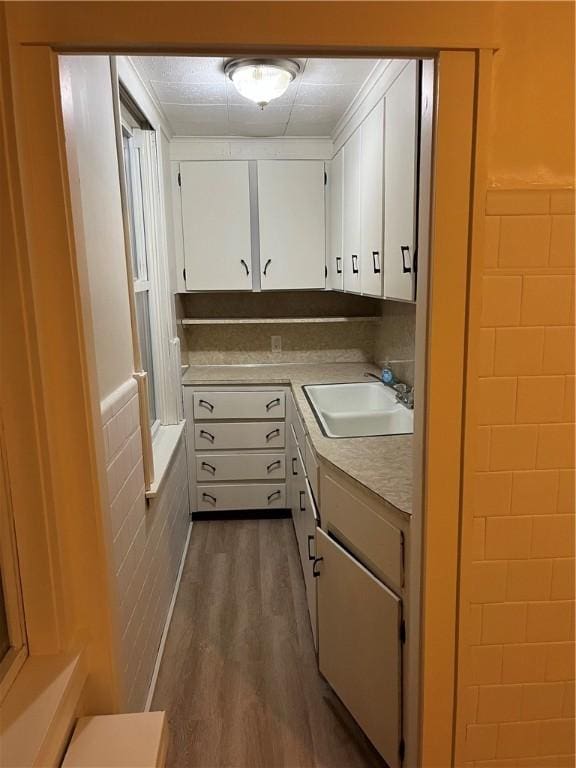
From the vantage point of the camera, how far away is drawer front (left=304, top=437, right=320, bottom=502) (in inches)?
78.9

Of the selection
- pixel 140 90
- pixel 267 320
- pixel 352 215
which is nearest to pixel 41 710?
pixel 140 90

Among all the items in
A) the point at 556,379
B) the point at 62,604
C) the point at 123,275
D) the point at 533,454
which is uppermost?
the point at 123,275

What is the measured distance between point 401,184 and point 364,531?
1194 mm

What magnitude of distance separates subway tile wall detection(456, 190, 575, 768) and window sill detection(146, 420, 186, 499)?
125 cm

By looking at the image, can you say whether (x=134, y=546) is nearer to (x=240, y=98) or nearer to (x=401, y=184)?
(x=401, y=184)

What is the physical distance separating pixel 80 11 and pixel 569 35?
3.19ft

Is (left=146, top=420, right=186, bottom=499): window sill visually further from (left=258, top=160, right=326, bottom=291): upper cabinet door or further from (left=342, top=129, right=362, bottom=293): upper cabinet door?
(left=342, top=129, right=362, bottom=293): upper cabinet door

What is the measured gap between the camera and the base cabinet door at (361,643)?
1509mm

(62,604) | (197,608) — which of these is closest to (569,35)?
(62,604)

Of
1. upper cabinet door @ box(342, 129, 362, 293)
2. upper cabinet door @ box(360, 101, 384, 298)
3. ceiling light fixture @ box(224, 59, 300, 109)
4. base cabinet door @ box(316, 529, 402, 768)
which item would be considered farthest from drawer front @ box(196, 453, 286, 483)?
ceiling light fixture @ box(224, 59, 300, 109)

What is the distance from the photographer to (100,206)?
1532mm

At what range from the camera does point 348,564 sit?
1697mm

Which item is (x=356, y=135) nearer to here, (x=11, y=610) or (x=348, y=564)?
(x=348, y=564)

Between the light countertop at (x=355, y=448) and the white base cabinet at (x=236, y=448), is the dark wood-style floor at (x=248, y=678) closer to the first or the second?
the white base cabinet at (x=236, y=448)
